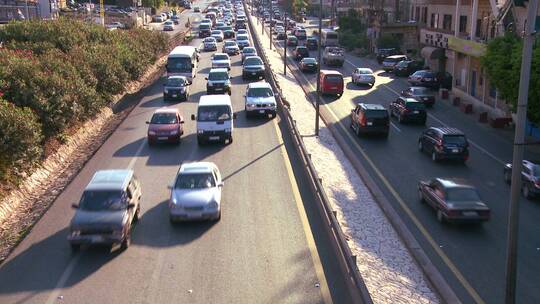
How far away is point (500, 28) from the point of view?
40.8 metres

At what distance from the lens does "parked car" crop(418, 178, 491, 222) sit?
65.6 ft

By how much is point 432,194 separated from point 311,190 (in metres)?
4.22

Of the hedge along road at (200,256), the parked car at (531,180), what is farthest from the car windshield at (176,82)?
the parked car at (531,180)

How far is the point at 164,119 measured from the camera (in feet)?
95.8

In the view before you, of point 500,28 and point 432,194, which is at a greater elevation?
point 500,28

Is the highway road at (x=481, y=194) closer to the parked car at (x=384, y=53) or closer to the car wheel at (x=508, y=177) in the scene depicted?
the car wheel at (x=508, y=177)

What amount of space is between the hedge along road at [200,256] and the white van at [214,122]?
4007 mm

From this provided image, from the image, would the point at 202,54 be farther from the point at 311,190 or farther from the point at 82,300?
the point at 82,300

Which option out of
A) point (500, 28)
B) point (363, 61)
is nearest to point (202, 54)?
point (363, 61)

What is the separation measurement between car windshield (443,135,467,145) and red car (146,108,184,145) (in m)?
12.3

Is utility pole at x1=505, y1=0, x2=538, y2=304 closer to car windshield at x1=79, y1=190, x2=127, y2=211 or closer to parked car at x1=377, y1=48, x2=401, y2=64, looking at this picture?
car windshield at x1=79, y1=190, x2=127, y2=211

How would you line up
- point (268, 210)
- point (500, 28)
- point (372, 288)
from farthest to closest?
point (500, 28) → point (268, 210) → point (372, 288)

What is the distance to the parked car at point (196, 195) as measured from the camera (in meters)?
18.2

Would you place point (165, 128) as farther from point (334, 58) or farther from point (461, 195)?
point (334, 58)
